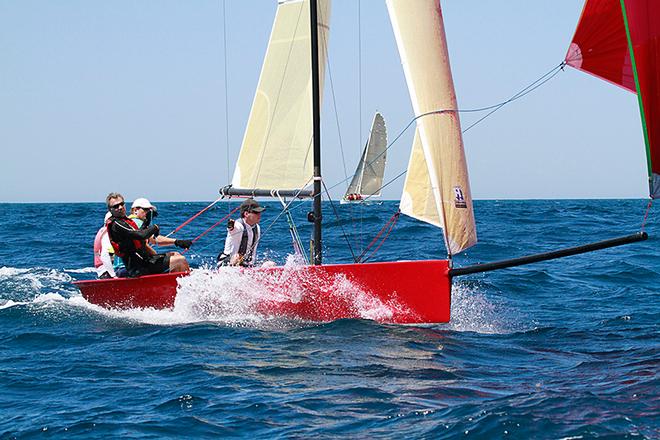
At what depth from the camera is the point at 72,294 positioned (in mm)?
11430

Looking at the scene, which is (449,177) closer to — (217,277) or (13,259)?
(217,277)

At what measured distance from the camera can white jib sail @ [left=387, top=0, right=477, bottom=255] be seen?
780 centimetres

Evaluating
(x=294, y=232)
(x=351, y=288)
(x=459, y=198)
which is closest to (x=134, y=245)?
(x=294, y=232)

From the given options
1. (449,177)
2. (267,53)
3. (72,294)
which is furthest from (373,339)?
(72,294)

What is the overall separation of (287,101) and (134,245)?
2.36 metres

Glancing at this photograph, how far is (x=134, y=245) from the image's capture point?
9.27 m

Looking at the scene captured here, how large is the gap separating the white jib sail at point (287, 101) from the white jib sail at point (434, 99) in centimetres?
182

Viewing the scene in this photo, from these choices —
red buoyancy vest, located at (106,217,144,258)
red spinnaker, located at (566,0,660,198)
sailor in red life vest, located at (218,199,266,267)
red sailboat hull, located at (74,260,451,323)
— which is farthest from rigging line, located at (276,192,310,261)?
red spinnaker, located at (566,0,660,198)

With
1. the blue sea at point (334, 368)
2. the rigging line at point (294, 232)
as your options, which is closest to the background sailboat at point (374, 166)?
the blue sea at point (334, 368)

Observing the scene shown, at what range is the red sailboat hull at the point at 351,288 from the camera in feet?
27.0

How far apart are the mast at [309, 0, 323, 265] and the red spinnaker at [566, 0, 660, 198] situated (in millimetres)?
3161

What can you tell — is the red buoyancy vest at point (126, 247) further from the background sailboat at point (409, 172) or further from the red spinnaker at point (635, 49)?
the red spinnaker at point (635, 49)

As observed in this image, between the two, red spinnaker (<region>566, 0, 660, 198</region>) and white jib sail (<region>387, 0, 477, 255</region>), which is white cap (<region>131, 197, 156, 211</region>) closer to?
white jib sail (<region>387, 0, 477, 255</region>)

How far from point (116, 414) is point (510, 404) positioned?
8.46 feet
